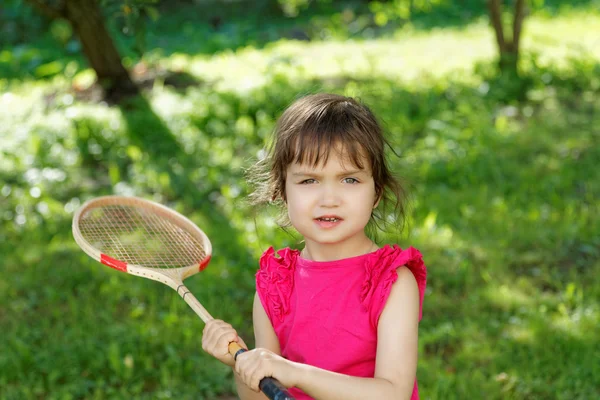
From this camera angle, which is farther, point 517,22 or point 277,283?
point 517,22

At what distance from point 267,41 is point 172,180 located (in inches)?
202

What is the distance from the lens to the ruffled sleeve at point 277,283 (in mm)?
2129

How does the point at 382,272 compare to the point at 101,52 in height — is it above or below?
above

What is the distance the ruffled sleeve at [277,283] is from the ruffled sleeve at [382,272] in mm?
221

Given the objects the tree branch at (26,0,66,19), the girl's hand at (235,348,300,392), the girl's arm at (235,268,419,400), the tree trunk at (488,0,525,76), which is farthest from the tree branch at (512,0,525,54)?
the girl's hand at (235,348,300,392)

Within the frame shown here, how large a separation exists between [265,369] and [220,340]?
207mm

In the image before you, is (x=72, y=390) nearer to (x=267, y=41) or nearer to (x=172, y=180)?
(x=172, y=180)

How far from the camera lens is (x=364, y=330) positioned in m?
2.01

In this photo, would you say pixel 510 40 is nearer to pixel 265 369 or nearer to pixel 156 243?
pixel 156 243

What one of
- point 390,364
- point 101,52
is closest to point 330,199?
point 390,364

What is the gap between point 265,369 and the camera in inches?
73.5

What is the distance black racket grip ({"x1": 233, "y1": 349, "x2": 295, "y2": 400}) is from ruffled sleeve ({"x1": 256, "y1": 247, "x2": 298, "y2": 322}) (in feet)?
0.97

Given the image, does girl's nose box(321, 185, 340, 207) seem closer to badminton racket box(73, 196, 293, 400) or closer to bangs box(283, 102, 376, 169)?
bangs box(283, 102, 376, 169)

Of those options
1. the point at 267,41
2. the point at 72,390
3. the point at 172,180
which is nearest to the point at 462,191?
the point at 172,180
